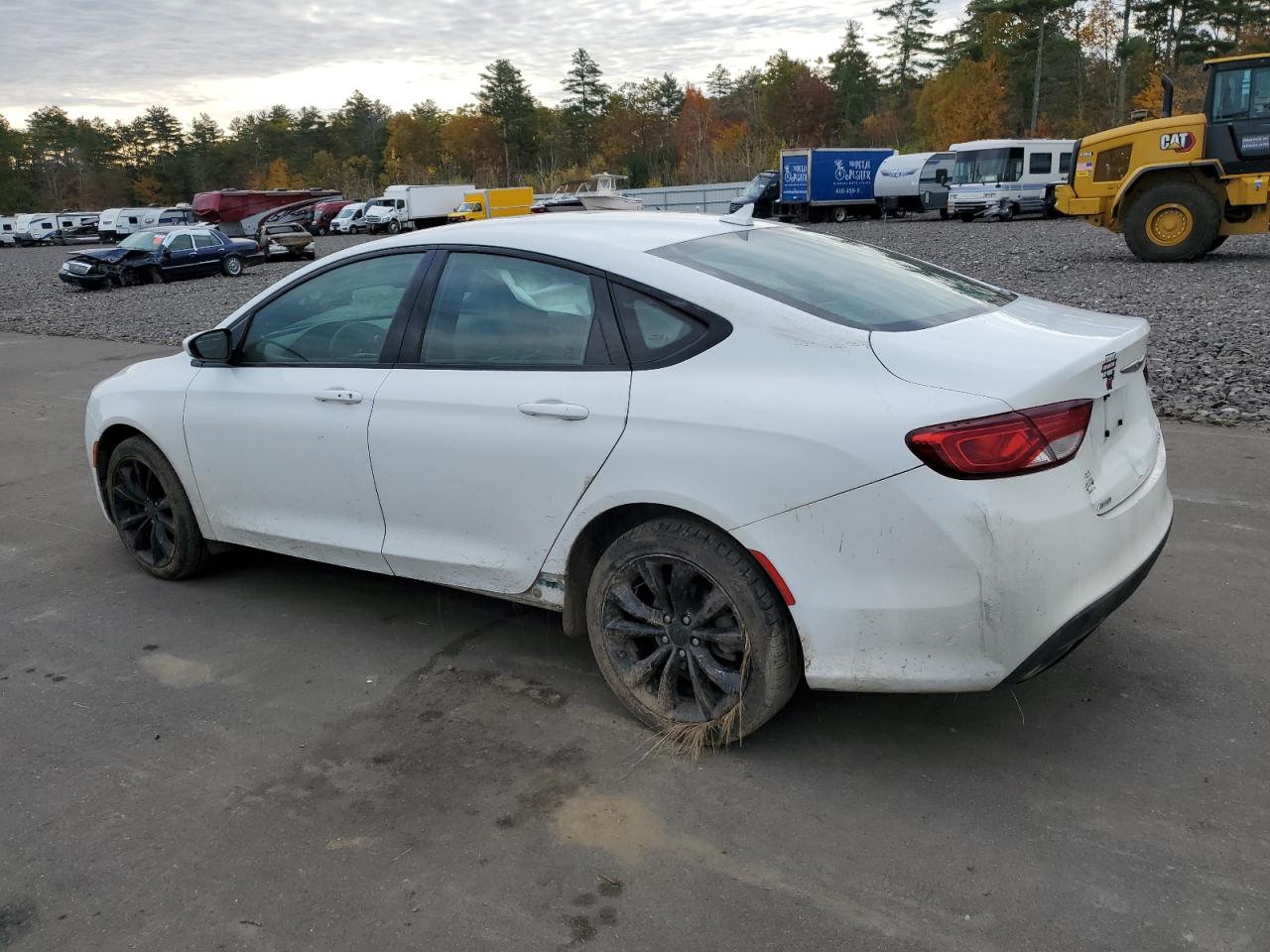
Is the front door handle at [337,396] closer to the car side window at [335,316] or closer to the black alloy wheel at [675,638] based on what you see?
the car side window at [335,316]

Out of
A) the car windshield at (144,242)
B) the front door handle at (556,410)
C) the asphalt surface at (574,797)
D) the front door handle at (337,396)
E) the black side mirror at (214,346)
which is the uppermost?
the black side mirror at (214,346)

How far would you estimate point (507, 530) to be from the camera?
11.5ft

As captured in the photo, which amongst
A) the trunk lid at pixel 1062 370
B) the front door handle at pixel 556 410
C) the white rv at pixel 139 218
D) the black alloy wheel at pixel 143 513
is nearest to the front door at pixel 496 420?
the front door handle at pixel 556 410

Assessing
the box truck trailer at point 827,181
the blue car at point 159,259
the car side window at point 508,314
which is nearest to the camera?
the car side window at point 508,314

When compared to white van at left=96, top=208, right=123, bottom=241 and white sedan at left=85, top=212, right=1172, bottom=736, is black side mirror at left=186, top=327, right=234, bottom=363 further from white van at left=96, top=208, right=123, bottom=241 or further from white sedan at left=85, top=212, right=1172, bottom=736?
Answer: white van at left=96, top=208, right=123, bottom=241

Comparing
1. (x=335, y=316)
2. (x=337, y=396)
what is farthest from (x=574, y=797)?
(x=335, y=316)

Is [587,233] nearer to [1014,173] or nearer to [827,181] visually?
[1014,173]

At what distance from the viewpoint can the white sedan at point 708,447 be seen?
8.90 feet

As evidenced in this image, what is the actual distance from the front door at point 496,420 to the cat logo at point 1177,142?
1499 cm

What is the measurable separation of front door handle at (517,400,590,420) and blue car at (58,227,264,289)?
86.4ft

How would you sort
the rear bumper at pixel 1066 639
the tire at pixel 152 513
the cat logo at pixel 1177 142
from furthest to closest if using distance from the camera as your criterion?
the cat logo at pixel 1177 142 < the tire at pixel 152 513 < the rear bumper at pixel 1066 639

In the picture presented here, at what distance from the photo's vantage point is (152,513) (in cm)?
482

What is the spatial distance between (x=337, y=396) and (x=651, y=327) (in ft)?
4.45

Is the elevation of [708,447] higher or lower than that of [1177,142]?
lower
